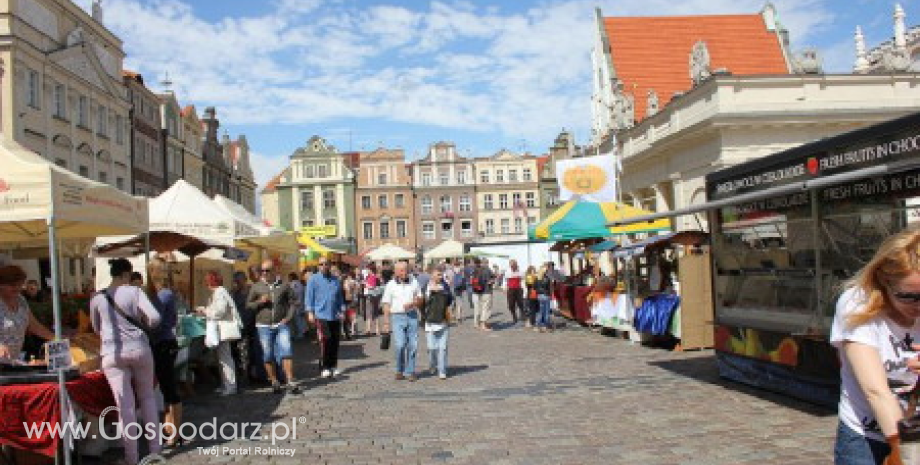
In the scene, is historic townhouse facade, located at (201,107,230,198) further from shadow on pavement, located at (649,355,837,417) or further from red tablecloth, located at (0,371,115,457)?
red tablecloth, located at (0,371,115,457)

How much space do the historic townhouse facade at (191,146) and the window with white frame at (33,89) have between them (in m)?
20.1

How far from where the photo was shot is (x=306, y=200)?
7762 cm

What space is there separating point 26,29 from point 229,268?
585 inches

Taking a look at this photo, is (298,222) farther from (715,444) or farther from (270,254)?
(715,444)

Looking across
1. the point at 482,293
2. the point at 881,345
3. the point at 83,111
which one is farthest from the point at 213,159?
the point at 881,345

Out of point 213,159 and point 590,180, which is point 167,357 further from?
point 213,159

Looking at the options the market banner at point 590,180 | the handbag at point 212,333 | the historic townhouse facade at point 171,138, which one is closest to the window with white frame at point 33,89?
the historic townhouse facade at point 171,138

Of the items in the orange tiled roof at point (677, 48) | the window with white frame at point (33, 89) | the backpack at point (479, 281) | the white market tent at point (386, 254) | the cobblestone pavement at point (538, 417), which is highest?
the orange tiled roof at point (677, 48)

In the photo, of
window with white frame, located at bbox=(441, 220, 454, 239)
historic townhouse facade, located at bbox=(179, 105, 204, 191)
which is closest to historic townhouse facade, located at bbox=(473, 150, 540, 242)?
window with white frame, located at bbox=(441, 220, 454, 239)

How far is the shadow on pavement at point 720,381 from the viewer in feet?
26.9

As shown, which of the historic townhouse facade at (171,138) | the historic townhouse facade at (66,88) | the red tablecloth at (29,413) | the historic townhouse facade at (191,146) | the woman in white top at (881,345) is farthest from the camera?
the historic townhouse facade at (191,146)

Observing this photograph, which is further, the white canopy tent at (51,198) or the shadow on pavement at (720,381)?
the shadow on pavement at (720,381)

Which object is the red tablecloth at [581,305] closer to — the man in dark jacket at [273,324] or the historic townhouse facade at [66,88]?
the man in dark jacket at [273,324]

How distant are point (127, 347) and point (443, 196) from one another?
73.5 metres
